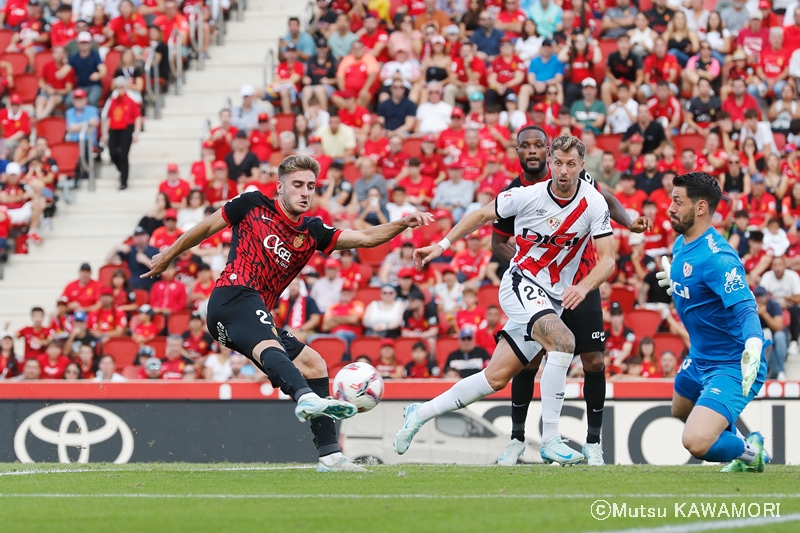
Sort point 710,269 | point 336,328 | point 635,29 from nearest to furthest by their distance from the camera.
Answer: point 710,269 → point 336,328 → point 635,29

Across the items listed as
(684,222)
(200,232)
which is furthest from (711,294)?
(200,232)

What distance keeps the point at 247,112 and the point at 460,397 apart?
1256 cm

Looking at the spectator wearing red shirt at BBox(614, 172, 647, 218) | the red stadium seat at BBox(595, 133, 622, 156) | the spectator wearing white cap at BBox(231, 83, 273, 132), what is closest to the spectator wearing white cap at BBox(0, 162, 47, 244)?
the spectator wearing white cap at BBox(231, 83, 273, 132)

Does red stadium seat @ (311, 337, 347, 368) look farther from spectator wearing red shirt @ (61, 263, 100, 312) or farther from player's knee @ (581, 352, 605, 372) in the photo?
player's knee @ (581, 352, 605, 372)

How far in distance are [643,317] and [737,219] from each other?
212 centimetres

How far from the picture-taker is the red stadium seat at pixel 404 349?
15.2 metres

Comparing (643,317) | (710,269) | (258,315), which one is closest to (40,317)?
(643,317)

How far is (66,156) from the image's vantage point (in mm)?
20812

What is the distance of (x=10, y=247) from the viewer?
2002cm

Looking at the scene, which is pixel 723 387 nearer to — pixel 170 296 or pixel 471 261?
pixel 471 261

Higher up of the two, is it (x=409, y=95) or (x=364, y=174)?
(x=409, y=95)

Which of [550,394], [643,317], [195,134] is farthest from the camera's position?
[195,134]

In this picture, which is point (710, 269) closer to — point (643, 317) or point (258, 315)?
point (258, 315)

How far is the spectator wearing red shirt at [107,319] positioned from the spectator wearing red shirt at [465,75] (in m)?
6.67
